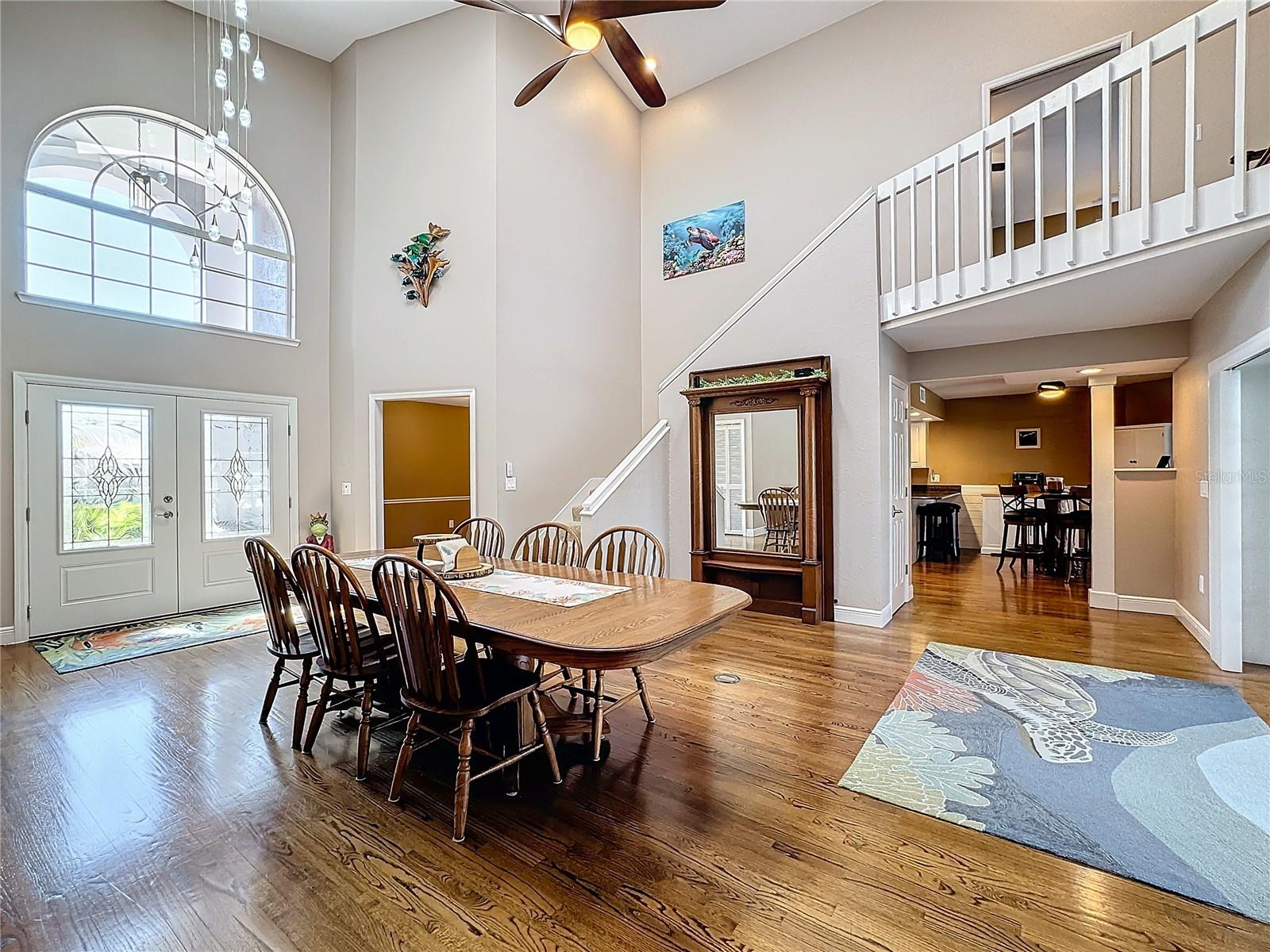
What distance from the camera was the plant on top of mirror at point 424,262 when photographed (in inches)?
223

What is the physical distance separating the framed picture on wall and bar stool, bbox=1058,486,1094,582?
4.76ft

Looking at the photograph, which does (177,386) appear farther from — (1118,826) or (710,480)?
(1118,826)

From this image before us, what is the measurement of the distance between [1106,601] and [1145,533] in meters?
0.67

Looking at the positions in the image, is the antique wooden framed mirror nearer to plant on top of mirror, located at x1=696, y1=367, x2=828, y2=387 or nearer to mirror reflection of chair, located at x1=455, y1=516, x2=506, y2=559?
plant on top of mirror, located at x1=696, y1=367, x2=828, y2=387

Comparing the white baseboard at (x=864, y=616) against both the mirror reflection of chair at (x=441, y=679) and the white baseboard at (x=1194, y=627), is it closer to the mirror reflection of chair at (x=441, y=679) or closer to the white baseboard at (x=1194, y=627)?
the white baseboard at (x=1194, y=627)

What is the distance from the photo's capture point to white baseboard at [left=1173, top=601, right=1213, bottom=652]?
4.03 meters

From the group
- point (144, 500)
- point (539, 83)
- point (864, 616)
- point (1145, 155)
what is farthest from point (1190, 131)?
point (144, 500)

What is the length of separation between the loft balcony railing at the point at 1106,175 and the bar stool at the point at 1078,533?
9.62ft

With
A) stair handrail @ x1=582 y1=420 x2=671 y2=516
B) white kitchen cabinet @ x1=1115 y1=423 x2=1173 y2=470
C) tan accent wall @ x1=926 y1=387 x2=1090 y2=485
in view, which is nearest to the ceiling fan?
stair handrail @ x1=582 y1=420 x2=671 y2=516

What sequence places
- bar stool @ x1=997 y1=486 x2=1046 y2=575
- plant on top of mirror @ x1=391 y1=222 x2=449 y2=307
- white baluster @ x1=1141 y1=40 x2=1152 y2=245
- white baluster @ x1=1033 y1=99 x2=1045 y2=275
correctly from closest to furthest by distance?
white baluster @ x1=1141 y1=40 x2=1152 y2=245
white baluster @ x1=1033 y1=99 x2=1045 y2=275
plant on top of mirror @ x1=391 y1=222 x2=449 y2=307
bar stool @ x1=997 y1=486 x2=1046 y2=575

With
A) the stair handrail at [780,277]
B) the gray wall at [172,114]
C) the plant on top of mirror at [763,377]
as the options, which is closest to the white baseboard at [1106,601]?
the plant on top of mirror at [763,377]

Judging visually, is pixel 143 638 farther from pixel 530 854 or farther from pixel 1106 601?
pixel 1106 601

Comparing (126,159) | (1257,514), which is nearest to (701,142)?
(126,159)

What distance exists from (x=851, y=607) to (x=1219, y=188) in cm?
336
